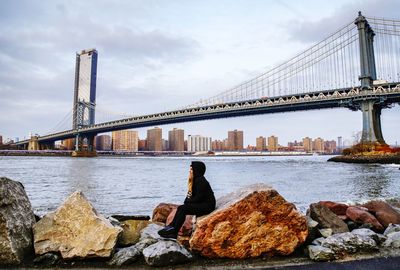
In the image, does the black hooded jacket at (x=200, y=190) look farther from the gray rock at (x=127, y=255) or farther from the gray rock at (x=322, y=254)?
the gray rock at (x=322, y=254)

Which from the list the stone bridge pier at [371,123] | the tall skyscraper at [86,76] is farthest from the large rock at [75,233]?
the tall skyscraper at [86,76]

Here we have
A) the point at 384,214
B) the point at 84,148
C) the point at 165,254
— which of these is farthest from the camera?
the point at 84,148

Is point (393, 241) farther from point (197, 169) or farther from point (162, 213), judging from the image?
point (162, 213)

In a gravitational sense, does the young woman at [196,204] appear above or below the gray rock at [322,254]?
above

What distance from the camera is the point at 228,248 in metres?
3.62

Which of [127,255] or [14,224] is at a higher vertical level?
[14,224]

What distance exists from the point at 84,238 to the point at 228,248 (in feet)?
5.06

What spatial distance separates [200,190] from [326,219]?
1.99 meters

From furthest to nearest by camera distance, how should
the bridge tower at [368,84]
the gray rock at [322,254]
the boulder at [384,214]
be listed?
the bridge tower at [368,84], the boulder at [384,214], the gray rock at [322,254]

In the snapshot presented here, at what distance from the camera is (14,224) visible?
352 centimetres

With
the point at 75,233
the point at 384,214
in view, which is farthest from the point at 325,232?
the point at 75,233

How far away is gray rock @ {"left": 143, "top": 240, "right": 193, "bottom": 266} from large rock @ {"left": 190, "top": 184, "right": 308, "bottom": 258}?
7.5 inches

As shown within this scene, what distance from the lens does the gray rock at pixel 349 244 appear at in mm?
3578

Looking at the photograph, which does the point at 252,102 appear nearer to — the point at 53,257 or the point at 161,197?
the point at 161,197
